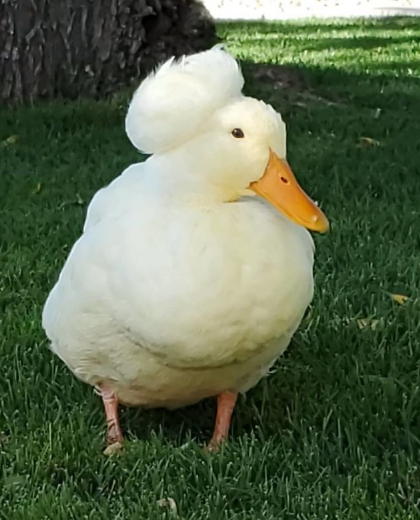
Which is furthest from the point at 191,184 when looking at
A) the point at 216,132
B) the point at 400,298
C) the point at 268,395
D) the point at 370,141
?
the point at 370,141

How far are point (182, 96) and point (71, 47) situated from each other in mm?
4547

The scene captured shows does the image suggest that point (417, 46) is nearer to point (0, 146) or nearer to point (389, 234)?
point (0, 146)

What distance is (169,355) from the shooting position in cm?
262

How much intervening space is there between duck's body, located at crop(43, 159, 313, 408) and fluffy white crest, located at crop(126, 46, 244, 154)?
144 millimetres

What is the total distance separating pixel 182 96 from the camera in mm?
2527

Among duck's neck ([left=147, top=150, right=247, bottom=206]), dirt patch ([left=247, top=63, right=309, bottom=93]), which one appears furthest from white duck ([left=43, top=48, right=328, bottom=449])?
dirt patch ([left=247, top=63, right=309, bottom=93])

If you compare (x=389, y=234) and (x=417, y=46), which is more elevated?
(x=389, y=234)

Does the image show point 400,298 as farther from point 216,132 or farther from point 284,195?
point 216,132

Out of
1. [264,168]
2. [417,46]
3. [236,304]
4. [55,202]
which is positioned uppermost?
[264,168]

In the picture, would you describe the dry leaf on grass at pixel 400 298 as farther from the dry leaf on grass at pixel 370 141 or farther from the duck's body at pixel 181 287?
the dry leaf on grass at pixel 370 141

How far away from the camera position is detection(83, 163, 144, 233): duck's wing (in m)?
2.75

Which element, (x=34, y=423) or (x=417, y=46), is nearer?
(x=34, y=423)

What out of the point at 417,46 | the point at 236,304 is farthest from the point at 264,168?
the point at 417,46

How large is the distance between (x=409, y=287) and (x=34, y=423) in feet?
5.22
